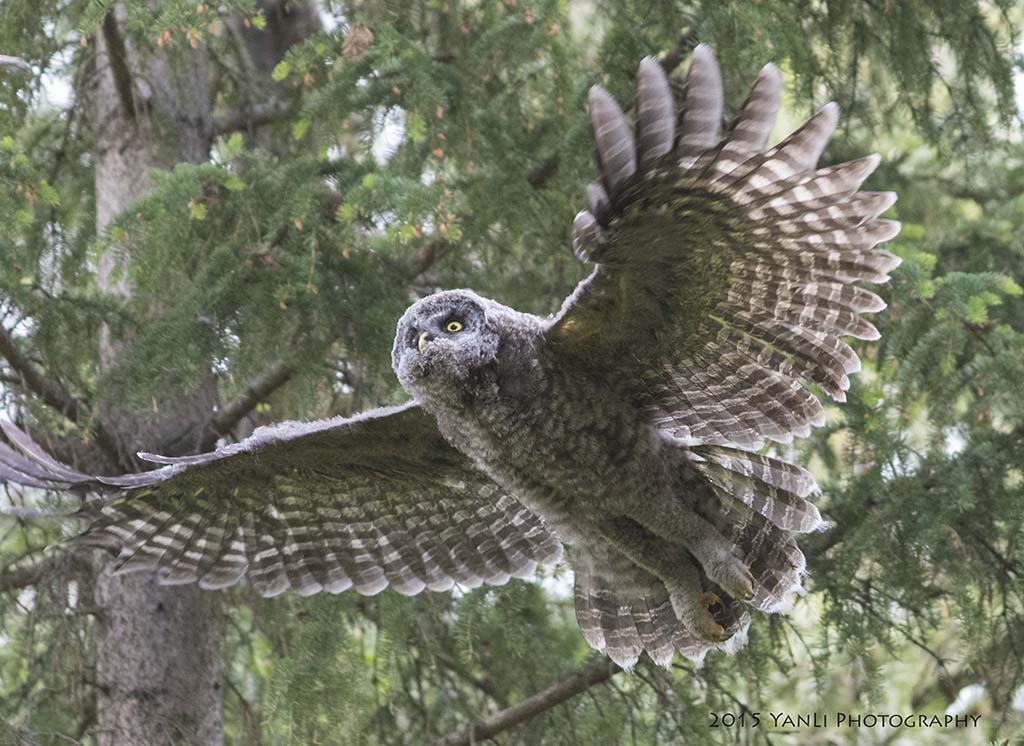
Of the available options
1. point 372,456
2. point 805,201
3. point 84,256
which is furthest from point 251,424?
point 805,201

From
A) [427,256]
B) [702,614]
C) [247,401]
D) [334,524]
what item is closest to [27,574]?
[247,401]

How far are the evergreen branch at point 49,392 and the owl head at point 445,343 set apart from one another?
1.28 metres

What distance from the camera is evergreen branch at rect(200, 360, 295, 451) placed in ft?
17.9

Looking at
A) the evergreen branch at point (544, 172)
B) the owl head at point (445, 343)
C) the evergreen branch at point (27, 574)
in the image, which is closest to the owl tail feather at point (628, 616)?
the owl head at point (445, 343)

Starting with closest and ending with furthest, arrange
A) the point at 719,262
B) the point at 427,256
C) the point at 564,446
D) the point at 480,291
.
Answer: the point at 719,262 → the point at 564,446 → the point at 427,256 → the point at 480,291

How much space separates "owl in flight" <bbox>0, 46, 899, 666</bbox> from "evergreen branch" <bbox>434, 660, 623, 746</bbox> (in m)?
0.15

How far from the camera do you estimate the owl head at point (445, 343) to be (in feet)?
14.1

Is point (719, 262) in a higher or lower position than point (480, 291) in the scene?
lower

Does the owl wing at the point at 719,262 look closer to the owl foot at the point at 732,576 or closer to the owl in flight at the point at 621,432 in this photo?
the owl in flight at the point at 621,432

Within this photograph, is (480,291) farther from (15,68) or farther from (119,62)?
(15,68)

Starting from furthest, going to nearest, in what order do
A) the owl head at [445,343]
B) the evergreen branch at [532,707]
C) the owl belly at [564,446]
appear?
the evergreen branch at [532,707]
the owl belly at [564,446]
the owl head at [445,343]

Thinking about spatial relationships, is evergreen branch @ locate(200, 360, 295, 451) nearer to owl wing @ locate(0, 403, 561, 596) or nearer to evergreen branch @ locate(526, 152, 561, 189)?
owl wing @ locate(0, 403, 561, 596)

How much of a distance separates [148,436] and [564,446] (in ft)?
6.75

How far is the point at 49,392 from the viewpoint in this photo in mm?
5152
